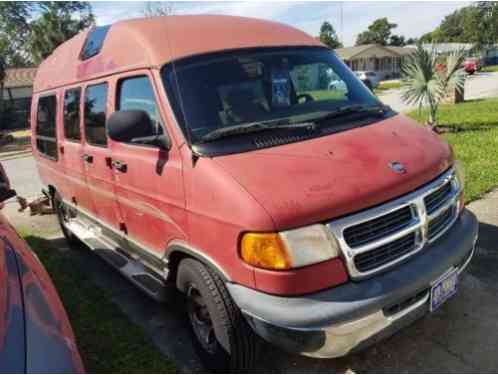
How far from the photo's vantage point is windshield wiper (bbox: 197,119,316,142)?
280cm

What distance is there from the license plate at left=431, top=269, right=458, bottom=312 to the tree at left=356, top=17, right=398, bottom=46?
9693cm

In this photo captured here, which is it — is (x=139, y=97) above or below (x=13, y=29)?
below

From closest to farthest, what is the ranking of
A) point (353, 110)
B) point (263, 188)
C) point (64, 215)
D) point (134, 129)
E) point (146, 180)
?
point (263, 188) < point (134, 129) < point (146, 180) < point (353, 110) < point (64, 215)

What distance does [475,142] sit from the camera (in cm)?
909

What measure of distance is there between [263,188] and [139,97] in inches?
59.1

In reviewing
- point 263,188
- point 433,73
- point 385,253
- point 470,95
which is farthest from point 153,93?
point 470,95

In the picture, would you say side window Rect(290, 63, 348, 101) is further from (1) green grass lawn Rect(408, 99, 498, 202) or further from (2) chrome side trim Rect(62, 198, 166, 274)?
(1) green grass lawn Rect(408, 99, 498, 202)

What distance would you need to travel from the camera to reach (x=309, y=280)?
2.31 metres

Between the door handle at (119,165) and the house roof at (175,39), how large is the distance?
75 centimetres

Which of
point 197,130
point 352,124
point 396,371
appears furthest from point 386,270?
point 197,130

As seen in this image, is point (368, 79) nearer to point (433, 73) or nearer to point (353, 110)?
point (353, 110)

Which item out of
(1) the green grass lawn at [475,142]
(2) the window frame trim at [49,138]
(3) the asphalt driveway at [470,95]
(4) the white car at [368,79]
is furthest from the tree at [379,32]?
(2) the window frame trim at [49,138]

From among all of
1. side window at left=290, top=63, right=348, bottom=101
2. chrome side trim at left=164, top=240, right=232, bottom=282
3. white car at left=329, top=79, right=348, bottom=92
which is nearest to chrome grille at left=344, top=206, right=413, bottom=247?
chrome side trim at left=164, top=240, right=232, bottom=282

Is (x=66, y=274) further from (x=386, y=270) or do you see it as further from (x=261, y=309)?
(x=386, y=270)
